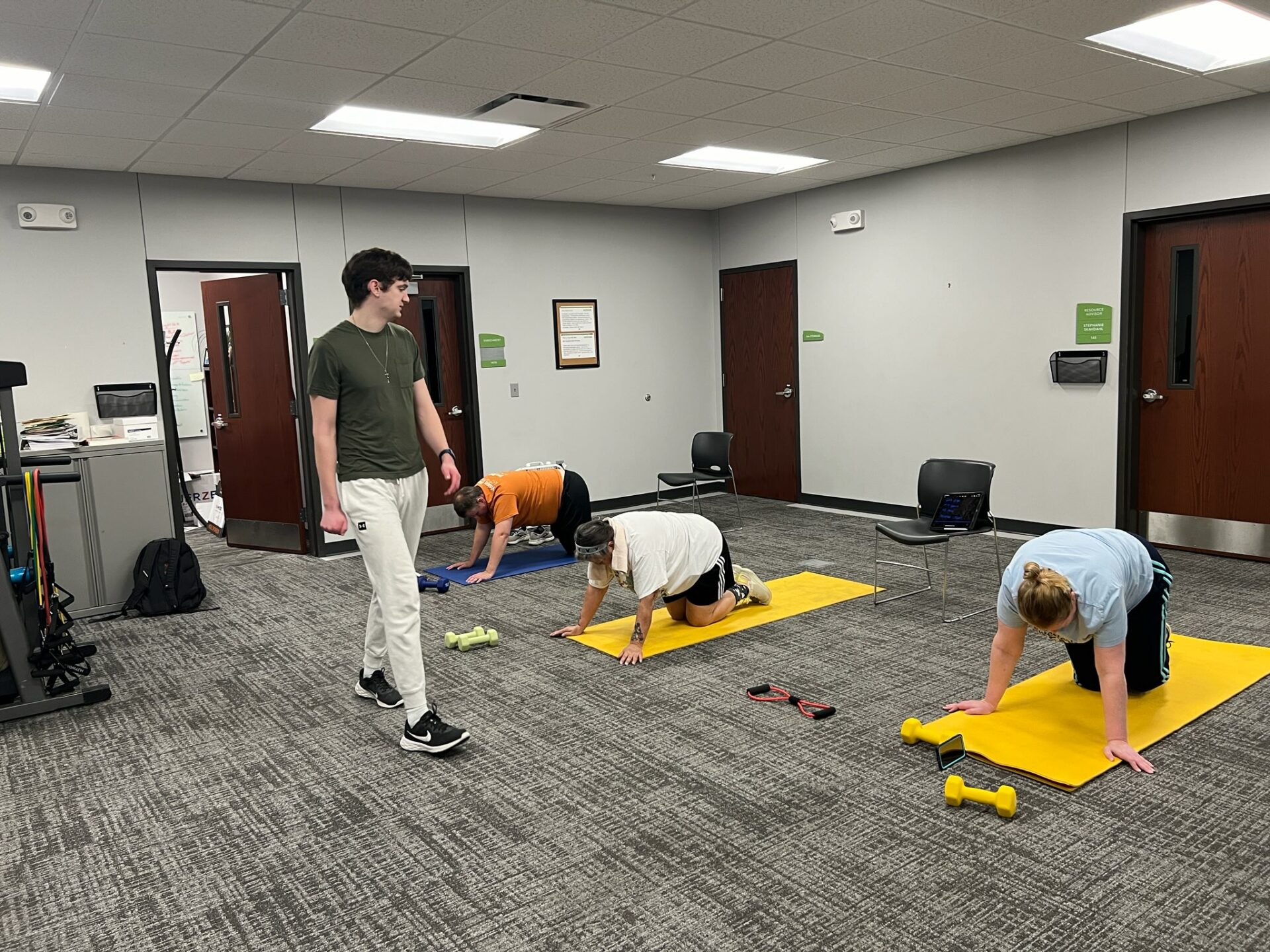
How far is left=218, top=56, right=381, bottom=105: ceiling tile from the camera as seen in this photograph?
12.9ft

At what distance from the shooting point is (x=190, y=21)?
3369mm

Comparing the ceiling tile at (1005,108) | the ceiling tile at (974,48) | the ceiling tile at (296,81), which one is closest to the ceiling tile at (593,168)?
the ceiling tile at (296,81)

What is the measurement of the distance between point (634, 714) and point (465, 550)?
3588mm

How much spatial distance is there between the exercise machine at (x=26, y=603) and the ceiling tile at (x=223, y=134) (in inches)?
65.8

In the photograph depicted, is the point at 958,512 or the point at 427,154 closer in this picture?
the point at 958,512

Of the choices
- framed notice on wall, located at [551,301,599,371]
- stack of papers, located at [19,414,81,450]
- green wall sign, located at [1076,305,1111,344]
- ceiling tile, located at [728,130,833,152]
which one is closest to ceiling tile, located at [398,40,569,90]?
ceiling tile, located at [728,130,833,152]

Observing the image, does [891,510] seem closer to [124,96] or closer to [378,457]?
[378,457]

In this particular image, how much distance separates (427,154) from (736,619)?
11.2 feet

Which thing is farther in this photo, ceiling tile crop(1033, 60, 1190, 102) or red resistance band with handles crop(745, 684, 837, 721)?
ceiling tile crop(1033, 60, 1190, 102)

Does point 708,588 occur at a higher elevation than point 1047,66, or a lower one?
lower

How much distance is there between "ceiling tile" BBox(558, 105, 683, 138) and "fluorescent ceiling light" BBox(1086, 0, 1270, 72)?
2149 mm

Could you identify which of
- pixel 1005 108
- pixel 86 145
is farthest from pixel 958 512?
pixel 86 145

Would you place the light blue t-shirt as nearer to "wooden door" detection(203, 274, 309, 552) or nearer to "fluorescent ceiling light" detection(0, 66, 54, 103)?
"fluorescent ceiling light" detection(0, 66, 54, 103)

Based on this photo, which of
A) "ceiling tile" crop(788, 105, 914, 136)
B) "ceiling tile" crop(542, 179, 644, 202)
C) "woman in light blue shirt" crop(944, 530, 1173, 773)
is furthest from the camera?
"ceiling tile" crop(542, 179, 644, 202)
